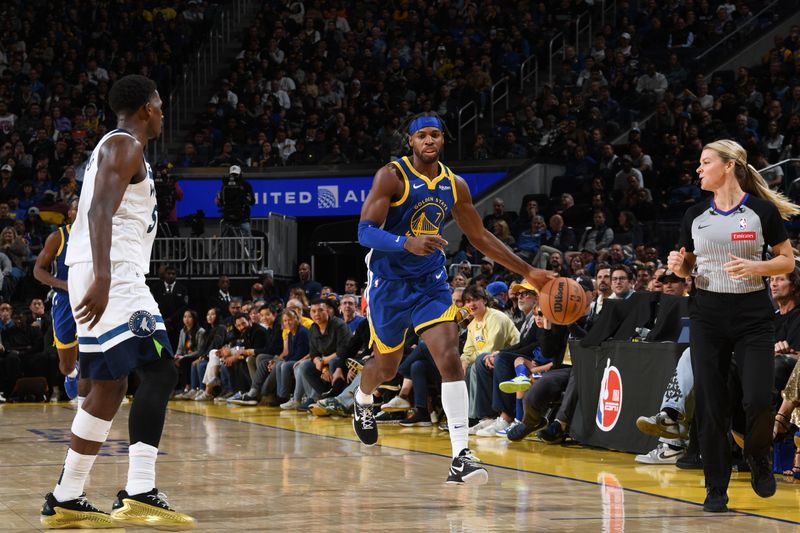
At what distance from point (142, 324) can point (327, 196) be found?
15.5m

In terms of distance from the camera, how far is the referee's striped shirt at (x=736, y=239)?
18.7 ft

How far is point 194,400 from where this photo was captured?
15953 mm

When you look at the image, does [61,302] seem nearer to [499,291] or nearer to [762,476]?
[762,476]

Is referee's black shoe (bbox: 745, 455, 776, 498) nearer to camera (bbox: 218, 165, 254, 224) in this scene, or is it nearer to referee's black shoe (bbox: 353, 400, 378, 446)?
referee's black shoe (bbox: 353, 400, 378, 446)

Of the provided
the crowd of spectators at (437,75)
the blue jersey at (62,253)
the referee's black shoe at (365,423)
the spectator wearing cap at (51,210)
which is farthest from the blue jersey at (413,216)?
the spectator wearing cap at (51,210)

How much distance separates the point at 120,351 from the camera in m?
5.01

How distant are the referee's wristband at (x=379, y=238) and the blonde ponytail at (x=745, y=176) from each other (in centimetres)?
170

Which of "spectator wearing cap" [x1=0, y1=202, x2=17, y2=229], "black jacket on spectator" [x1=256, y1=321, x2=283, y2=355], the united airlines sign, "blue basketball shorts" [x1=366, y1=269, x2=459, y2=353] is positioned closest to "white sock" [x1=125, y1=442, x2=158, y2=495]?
"blue basketball shorts" [x1=366, y1=269, x2=459, y2=353]

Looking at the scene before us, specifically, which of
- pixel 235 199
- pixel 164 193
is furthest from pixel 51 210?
pixel 235 199

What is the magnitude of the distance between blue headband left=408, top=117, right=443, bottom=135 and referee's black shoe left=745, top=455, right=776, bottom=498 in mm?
2541

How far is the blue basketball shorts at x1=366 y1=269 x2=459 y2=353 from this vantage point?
6527 millimetres

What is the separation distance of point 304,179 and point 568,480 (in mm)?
14211

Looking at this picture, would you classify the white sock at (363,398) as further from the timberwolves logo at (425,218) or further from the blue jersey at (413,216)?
the timberwolves logo at (425,218)

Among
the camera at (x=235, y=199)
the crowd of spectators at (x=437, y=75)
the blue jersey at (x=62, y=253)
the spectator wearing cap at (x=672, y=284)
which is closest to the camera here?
the blue jersey at (x=62, y=253)
